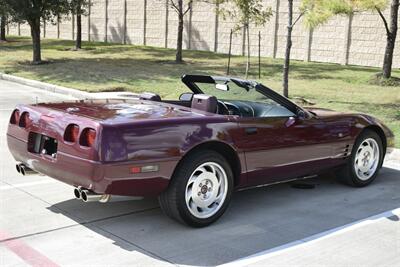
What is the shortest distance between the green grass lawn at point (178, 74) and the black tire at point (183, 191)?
16.6 feet

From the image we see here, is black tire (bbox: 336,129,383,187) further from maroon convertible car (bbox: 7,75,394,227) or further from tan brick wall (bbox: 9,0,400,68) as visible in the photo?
tan brick wall (bbox: 9,0,400,68)

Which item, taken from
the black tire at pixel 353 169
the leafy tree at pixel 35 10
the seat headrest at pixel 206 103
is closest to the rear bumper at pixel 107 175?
the seat headrest at pixel 206 103

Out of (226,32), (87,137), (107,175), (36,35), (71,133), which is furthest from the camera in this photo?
(226,32)

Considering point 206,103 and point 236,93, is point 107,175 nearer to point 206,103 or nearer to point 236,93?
point 206,103

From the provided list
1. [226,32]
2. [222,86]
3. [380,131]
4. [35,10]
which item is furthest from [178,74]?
[222,86]

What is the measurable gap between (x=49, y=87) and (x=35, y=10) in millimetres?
5786

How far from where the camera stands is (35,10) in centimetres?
1995

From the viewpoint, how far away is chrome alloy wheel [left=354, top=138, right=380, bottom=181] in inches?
256

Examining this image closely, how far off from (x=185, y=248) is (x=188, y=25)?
25906mm

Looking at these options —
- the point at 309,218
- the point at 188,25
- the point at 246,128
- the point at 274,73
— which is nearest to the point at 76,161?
the point at 246,128

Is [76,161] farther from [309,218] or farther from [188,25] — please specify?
[188,25]

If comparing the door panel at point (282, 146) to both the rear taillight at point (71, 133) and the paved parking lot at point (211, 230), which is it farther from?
the rear taillight at point (71, 133)

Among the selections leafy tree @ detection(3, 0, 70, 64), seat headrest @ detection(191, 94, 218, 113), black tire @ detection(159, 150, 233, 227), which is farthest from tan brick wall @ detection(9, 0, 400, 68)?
black tire @ detection(159, 150, 233, 227)

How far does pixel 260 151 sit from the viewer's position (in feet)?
17.5
